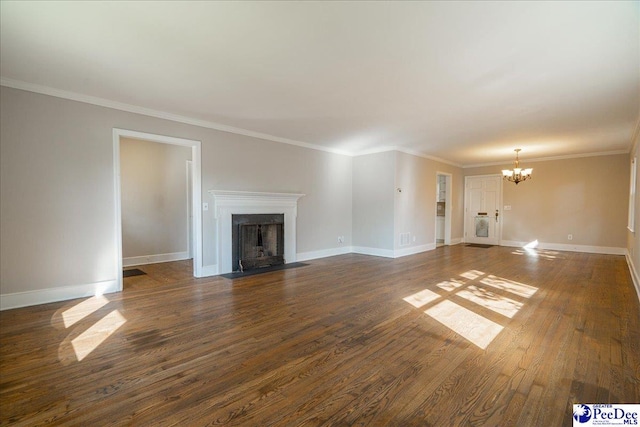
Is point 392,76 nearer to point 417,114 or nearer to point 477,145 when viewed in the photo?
point 417,114

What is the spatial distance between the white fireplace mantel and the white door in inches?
250

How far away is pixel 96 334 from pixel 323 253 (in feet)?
15.4

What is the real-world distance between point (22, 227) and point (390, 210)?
607 cm

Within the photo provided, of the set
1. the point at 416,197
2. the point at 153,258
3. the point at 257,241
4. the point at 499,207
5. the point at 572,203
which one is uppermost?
the point at 416,197

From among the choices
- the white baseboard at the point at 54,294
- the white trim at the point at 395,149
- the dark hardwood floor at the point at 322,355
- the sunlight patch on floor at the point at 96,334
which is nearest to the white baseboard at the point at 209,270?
the dark hardwood floor at the point at 322,355

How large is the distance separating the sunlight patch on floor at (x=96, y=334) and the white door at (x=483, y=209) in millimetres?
9545

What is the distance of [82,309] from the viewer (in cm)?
340

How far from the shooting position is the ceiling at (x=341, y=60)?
86.0 inches

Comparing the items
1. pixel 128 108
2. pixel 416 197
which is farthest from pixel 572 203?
pixel 128 108

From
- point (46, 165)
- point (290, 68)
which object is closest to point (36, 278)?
point (46, 165)

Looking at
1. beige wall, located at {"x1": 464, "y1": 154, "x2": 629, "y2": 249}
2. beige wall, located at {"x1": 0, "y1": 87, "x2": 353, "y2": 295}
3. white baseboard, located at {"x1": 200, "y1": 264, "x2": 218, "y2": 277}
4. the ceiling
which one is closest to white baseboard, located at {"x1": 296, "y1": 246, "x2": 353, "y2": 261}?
white baseboard, located at {"x1": 200, "y1": 264, "x2": 218, "y2": 277}

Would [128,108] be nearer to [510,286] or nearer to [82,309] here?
[82,309]

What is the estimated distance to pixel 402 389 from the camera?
1.89 metres

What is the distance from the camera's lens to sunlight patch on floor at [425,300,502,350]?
104 inches
